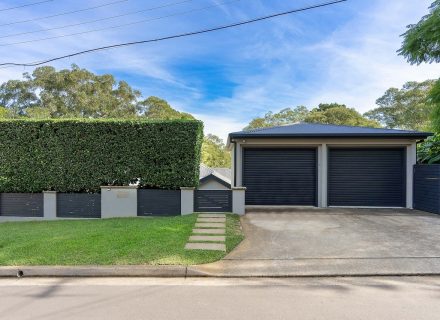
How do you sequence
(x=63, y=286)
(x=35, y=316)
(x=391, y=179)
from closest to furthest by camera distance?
1. (x=35, y=316)
2. (x=63, y=286)
3. (x=391, y=179)

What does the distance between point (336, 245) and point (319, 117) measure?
30.5 meters

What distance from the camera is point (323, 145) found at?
11.0 meters

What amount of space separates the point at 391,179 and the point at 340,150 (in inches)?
85.1

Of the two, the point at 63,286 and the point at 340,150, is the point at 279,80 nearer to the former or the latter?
the point at 340,150

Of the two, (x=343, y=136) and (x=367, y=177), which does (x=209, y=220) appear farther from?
(x=367, y=177)

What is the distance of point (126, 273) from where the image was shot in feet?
14.7

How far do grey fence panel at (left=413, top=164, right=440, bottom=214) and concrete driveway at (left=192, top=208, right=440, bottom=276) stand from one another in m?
0.71

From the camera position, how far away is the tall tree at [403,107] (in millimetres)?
31219

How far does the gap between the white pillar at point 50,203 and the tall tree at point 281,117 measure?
103ft

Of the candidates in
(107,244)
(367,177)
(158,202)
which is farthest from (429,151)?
(107,244)

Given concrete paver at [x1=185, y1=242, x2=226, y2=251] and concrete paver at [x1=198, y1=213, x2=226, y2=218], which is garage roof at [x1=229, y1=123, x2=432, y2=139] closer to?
concrete paver at [x1=198, y1=213, x2=226, y2=218]

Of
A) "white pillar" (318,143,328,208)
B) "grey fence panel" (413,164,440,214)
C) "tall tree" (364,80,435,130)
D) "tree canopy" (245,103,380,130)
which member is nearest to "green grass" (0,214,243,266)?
"white pillar" (318,143,328,208)

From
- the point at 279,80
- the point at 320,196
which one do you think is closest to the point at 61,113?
the point at 279,80

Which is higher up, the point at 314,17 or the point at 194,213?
the point at 314,17
